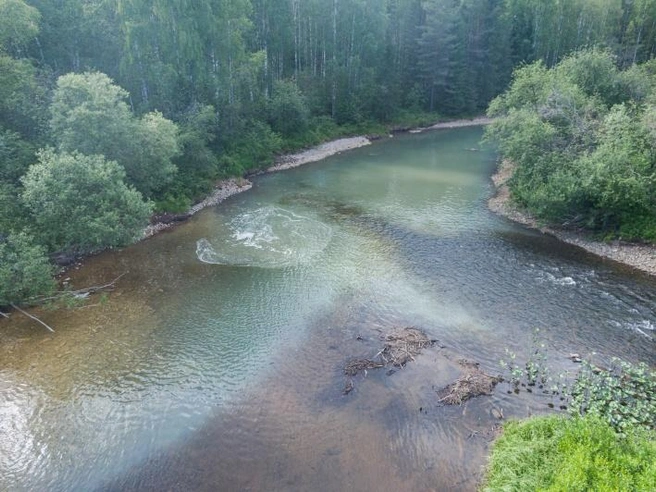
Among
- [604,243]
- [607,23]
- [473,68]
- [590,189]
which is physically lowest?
[604,243]

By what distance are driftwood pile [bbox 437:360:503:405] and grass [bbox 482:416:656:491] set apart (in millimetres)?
1994

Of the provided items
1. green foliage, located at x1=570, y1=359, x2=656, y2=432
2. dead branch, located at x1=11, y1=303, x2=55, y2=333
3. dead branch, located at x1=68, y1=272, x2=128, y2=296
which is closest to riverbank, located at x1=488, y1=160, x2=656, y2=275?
green foliage, located at x1=570, y1=359, x2=656, y2=432

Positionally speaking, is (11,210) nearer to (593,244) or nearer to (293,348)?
(293,348)

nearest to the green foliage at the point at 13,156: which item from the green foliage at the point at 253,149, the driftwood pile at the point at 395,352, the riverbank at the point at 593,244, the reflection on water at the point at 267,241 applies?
the reflection on water at the point at 267,241

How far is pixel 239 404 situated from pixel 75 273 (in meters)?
13.9

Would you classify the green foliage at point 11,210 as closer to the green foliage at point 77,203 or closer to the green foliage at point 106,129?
the green foliage at point 77,203

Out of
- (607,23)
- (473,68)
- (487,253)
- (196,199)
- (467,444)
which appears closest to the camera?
(467,444)

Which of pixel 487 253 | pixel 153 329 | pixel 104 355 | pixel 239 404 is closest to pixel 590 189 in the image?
pixel 487 253

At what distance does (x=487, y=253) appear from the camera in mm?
24844

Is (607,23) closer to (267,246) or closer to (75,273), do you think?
(267,246)

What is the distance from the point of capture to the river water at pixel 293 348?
503 inches

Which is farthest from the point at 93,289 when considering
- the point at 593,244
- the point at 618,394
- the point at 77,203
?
the point at 593,244

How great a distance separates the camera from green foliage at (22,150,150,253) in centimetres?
2175

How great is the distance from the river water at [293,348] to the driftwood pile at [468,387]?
0.82 ft
